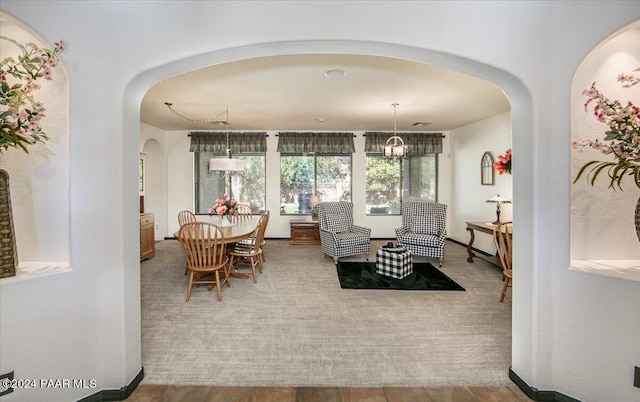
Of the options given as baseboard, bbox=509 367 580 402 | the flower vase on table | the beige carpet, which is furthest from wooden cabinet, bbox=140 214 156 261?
baseboard, bbox=509 367 580 402

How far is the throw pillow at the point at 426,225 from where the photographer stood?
5.38 metres

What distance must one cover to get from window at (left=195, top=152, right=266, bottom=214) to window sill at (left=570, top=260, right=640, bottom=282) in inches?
237

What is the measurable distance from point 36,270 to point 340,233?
4.31 m

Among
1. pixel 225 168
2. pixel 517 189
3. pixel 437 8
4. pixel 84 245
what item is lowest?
pixel 84 245

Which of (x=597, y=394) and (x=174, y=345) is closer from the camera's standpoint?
(x=597, y=394)

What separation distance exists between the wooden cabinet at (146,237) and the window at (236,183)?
5.99 ft

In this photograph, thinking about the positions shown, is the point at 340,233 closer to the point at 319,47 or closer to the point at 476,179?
the point at 476,179

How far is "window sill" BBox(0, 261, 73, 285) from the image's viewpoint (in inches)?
65.4

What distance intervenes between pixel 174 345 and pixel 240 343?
1.77ft

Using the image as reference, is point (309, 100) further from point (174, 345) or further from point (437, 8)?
point (174, 345)

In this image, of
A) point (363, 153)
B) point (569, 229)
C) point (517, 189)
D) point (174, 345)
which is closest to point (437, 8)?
point (517, 189)

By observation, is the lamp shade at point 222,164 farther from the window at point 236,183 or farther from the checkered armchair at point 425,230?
the checkered armchair at point 425,230

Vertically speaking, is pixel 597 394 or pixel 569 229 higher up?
pixel 569 229

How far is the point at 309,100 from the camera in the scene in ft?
14.6
